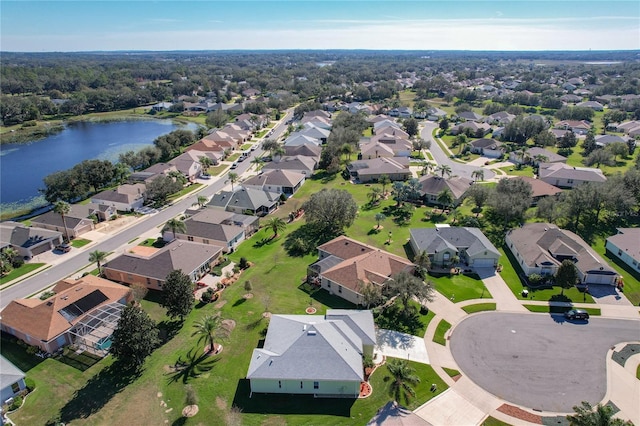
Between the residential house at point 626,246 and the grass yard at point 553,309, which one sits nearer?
the grass yard at point 553,309

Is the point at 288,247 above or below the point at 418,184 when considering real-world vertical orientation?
below

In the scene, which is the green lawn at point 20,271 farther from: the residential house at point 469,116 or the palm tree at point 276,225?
the residential house at point 469,116

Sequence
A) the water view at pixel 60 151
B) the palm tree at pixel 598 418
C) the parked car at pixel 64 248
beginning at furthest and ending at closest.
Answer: the water view at pixel 60 151
the parked car at pixel 64 248
the palm tree at pixel 598 418

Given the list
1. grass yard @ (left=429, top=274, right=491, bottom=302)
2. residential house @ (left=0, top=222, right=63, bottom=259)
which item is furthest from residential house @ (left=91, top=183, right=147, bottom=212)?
grass yard @ (left=429, top=274, right=491, bottom=302)

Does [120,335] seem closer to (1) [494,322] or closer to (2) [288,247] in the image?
(2) [288,247]

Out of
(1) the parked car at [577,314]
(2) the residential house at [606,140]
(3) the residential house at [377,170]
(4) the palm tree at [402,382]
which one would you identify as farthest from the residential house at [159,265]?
(2) the residential house at [606,140]

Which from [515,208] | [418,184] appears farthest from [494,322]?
[418,184]

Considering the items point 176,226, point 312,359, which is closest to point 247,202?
point 176,226
